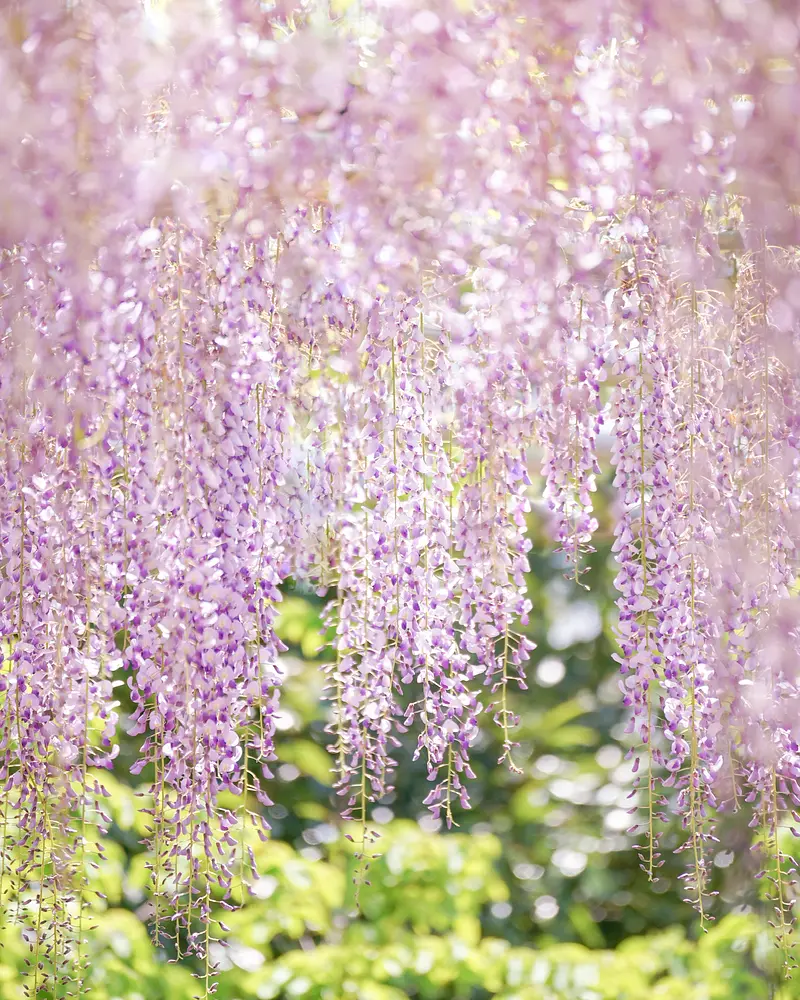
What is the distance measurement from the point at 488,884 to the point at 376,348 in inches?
58.5

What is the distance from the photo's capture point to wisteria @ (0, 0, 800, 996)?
1043mm

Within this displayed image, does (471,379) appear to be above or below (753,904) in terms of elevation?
above

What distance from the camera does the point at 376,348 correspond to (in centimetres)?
179

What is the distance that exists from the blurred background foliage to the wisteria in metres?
0.74

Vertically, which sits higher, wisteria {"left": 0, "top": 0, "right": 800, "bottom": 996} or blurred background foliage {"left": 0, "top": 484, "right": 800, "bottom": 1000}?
wisteria {"left": 0, "top": 0, "right": 800, "bottom": 996}

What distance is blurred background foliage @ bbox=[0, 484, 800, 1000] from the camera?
2.54m

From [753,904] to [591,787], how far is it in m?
0.46

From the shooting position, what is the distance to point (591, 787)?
2.87 metres

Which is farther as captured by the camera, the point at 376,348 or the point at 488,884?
the point at 488,884

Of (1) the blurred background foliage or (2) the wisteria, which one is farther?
(1) the blurred background foliage

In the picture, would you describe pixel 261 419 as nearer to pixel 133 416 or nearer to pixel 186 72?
pixel 133 416

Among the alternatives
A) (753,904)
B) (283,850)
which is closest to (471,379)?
(283,850)

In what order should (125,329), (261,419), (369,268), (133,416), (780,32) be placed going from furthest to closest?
1. (261,419)
2. (133,416)
3. (125,329)
4. (369,268)
5. (780,32)

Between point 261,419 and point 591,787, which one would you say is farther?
point 591,787
